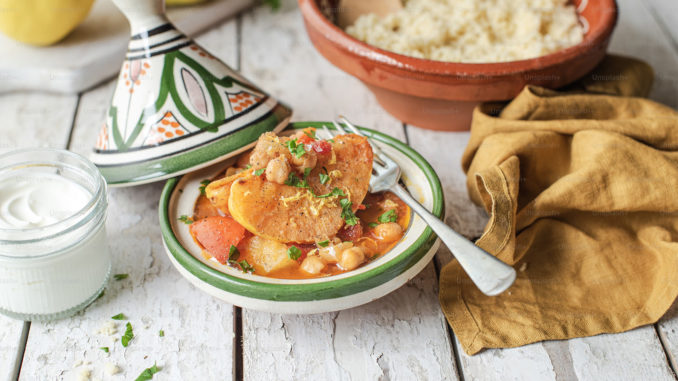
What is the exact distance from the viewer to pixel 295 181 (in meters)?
1.58

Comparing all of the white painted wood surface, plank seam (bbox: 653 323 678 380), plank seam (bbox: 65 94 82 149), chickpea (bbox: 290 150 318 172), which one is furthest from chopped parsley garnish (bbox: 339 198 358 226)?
the white painted wood surface

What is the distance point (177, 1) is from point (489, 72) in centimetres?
154

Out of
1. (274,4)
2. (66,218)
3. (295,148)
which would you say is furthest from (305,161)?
(274,4)

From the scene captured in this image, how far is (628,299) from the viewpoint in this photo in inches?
65.1

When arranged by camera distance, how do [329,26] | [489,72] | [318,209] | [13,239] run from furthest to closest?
1. [329,26]
2. [489,72]
3. [318,209]
4. [13,239]

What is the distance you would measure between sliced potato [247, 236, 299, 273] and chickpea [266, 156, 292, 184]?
15 cm

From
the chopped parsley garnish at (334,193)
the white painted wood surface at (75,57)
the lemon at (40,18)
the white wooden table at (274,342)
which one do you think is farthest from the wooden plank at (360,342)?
the lemon at (40,18)

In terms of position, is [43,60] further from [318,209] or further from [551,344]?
[551,344]

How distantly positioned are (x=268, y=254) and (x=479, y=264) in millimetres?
480

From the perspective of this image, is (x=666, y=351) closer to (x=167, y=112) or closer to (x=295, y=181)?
(x=295, y=181)

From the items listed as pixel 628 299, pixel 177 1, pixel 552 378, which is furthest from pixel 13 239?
pixel 177 1

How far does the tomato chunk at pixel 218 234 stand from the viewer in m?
1.53

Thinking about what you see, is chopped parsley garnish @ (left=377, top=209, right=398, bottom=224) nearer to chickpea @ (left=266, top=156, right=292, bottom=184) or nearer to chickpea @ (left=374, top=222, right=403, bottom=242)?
chickpea @ (left=374, top=222, right=403, bottom=242)

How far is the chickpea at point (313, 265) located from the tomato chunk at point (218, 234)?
0.58ft
